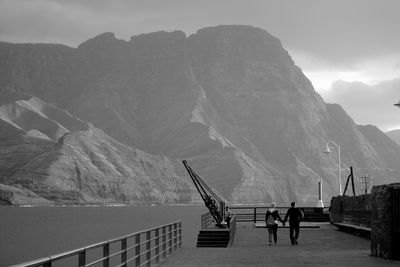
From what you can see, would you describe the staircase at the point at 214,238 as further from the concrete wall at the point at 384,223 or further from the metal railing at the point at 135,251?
the concrete wall at the point at 384,223

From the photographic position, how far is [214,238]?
36.2 m

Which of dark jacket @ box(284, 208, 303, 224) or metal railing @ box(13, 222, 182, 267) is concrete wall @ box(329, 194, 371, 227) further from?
metal railing @ box(13, 222, 182, 267)

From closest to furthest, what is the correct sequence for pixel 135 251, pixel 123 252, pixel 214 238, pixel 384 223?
1. pixel 123 252
2. pixel 384 223
3. pixel 135 251
4. pixel 214 238

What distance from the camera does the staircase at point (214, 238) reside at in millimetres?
35719

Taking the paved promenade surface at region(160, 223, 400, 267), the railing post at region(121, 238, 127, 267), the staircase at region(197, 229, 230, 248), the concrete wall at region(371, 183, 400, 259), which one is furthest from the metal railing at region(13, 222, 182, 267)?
the concrete wall at region(371, 183, 400, 259)

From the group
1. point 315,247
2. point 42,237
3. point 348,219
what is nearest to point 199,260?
point 315,247

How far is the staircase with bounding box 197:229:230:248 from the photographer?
35719 mm

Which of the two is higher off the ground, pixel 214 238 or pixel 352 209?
pixel 352 209

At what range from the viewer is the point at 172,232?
30.9 metres

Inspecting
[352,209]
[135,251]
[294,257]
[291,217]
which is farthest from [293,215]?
[135,251]

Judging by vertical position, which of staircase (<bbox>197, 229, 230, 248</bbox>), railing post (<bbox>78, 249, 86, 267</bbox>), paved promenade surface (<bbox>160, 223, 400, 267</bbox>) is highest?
railing post (<bbox>78, 249, 86, 267</bbox>)

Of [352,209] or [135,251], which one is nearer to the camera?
[135,251]

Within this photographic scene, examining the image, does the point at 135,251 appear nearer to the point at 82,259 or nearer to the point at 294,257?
the point at 294,257

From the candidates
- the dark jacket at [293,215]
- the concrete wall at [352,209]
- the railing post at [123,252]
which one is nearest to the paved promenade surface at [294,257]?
the dark jacket at [293,215]
